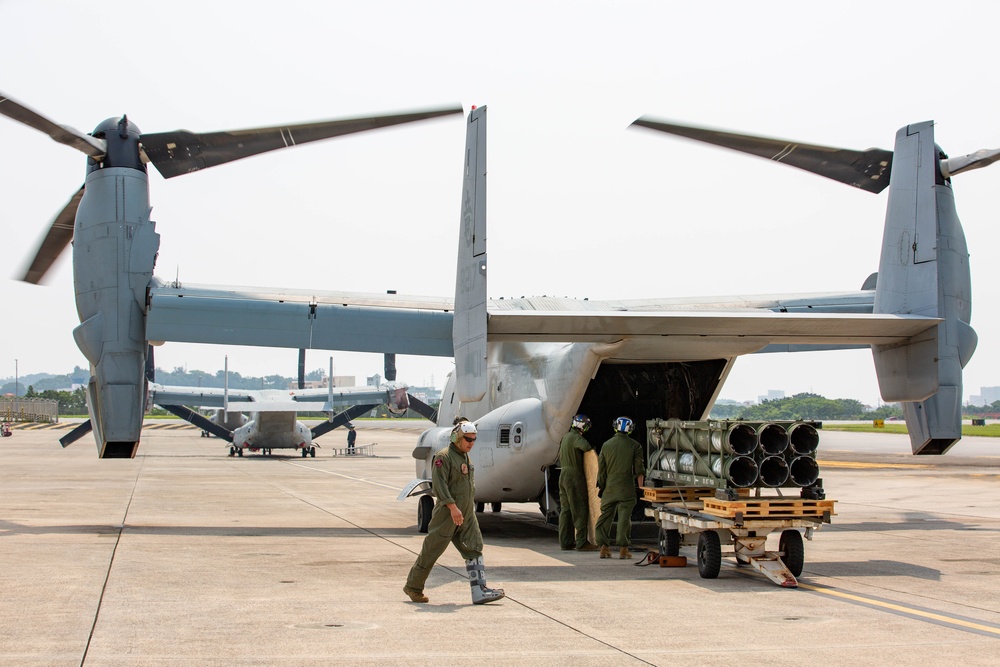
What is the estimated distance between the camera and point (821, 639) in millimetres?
6824

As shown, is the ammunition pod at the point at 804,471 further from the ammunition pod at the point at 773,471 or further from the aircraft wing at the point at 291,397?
the aircraft wing at the point at 291,397

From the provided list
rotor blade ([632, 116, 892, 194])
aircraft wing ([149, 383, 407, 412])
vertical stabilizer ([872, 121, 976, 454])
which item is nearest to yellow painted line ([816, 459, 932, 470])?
rotor blade ([632, 116, 892, 194])

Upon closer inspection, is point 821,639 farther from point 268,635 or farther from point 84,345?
point 84,345

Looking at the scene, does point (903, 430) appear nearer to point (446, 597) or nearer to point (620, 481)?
point (620, 481)

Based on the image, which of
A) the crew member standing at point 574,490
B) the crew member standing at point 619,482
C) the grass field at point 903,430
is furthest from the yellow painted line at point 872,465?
the grass field at point 903,430

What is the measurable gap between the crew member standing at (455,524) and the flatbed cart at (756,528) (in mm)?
2471

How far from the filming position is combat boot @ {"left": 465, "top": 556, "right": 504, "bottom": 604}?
8188 millimetres

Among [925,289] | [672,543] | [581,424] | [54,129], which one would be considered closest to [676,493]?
[672,543]

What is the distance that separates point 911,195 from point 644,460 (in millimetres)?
4942

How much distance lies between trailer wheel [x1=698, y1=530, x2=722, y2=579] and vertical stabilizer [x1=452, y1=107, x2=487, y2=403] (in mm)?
2787

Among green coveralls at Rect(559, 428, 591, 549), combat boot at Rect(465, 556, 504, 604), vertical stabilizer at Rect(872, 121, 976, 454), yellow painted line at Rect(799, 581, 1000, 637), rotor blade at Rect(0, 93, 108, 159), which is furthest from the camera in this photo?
rotor blade at Rect(0, 93, 108, 159)

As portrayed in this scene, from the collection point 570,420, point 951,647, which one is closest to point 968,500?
point 570,420

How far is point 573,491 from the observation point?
12023mm

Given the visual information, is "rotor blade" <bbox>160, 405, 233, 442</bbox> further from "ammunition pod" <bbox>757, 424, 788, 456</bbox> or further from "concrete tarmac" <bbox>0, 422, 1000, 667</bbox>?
"ammunition pod" <bbox>757, 424, 788, 456</bbox>
